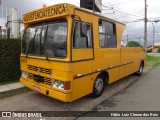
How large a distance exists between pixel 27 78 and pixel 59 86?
160cm

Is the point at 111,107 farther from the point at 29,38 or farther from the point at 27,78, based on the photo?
the point at 29,38

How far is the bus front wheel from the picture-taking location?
625 centimetres

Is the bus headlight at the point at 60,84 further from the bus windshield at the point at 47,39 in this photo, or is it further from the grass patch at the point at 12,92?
the grass patch at the point at 12,92

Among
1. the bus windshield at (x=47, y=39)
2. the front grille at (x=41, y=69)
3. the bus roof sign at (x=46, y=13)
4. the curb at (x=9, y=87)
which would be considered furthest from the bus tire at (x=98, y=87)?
the curb at (x=9, y=87)

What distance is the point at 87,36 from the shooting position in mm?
5516

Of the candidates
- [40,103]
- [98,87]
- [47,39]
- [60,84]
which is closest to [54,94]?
[60,84]

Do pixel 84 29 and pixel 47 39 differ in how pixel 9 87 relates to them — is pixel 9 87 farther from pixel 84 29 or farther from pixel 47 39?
pixel 84 29

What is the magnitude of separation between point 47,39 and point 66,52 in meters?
0.85

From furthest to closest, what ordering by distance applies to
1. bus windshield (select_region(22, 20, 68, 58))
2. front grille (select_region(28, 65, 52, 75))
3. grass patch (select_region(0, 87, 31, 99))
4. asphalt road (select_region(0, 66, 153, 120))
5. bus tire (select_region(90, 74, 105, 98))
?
grass patch (select_region(0, 87, 31, 99)) → bus tire (select_region(90, 74, 105, 98)) → asphalt road (select_region(0, 66, 153, 120)) → front grille (select_region(28, 65, 52, 75)) → bus windshield (select_region(22, 20, 68, 58))

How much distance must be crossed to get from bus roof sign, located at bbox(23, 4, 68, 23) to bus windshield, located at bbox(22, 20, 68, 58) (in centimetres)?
21

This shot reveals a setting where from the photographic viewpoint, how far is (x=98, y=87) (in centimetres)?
644

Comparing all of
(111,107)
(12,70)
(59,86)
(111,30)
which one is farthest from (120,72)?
(12,70)

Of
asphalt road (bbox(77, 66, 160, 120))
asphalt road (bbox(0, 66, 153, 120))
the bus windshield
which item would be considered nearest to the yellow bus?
the bus windshield

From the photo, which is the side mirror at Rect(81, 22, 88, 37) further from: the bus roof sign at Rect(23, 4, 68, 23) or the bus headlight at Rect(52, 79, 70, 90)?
the bus headlight at Rect(52, 79, 70, 90)
